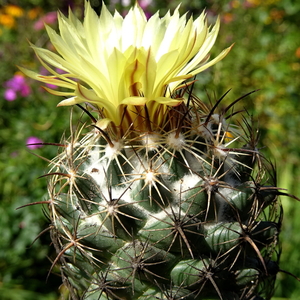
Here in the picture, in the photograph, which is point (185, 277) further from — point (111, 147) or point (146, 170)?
point (111, 147)

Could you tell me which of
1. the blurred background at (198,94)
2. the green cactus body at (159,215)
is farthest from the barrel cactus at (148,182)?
the blurred background at (198,94)

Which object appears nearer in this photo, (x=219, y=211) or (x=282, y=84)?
(x=219, y=211)

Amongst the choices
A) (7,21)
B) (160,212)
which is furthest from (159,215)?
(7,21)

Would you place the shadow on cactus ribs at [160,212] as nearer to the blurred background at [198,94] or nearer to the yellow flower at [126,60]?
the yellow flower at [126,60]

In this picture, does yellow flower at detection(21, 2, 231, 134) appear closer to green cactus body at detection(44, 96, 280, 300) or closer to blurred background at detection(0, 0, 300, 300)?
green cactus body at detection(44, 96, 280, 300)

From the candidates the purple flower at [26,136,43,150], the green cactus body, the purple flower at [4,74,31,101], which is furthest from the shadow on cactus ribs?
the purple flower at [4,74,31,101]

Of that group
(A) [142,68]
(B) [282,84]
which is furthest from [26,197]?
(B) [282,84]

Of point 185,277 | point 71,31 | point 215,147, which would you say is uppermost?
point 71,31

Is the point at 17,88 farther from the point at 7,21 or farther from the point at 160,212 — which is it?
the point at 160,212
